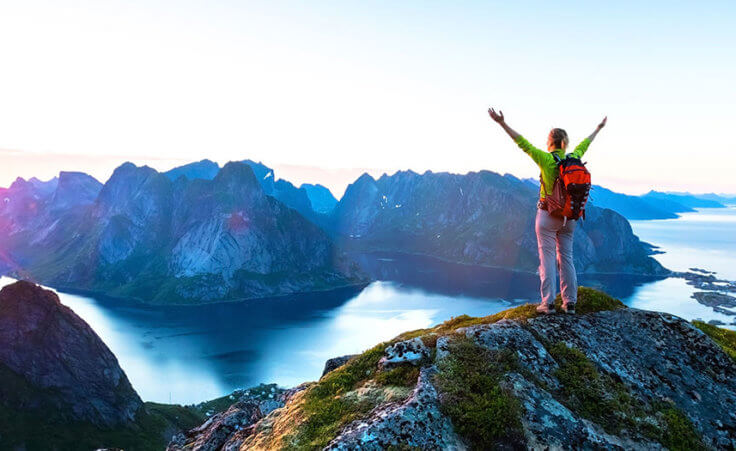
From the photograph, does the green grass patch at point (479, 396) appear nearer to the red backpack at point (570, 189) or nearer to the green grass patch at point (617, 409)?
the green grass patch at point (617, 409)

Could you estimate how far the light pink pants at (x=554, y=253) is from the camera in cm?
1245

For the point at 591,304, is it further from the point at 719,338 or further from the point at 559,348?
the point at 719,338

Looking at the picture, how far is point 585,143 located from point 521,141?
286cm

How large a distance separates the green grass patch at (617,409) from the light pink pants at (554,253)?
3115mm

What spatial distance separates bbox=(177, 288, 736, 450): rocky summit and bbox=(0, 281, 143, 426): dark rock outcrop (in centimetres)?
14480

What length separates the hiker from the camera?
11.7 metres

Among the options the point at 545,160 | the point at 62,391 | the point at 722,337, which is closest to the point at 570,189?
the point at 545,160

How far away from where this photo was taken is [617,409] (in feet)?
28.7

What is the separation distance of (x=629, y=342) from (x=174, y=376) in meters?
192

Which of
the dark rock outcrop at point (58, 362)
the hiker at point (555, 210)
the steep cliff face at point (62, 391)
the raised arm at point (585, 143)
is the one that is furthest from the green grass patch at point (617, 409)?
the dark rock outcrop at point (58, 362)

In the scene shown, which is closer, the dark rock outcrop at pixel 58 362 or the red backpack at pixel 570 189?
the red backpack at pixel 570 189

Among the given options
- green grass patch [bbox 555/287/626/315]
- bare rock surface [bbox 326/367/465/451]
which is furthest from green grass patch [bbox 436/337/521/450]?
green grass patch [bbox 555/287/626/315]

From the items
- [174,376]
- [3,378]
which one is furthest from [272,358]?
[3,378]

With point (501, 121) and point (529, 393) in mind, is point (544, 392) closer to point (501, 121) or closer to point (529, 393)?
point (529, 393)
